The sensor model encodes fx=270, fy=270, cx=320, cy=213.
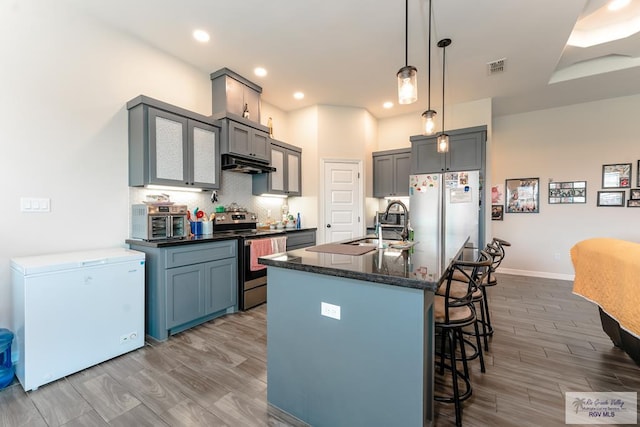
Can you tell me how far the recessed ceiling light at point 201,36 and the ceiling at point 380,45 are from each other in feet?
0.20

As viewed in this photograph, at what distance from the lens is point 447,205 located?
439 cm

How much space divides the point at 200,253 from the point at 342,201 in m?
2.80

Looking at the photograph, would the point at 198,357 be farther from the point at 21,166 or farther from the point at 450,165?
the point at 450,165

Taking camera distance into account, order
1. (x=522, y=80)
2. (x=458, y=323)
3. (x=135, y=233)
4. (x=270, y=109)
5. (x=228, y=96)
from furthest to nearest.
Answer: (x=270, y=109)
(x=522, y=80)
(x=228, y=96)
(x=135, y=233)
(x=458, y=323)

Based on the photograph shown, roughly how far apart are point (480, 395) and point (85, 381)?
9.14 ft

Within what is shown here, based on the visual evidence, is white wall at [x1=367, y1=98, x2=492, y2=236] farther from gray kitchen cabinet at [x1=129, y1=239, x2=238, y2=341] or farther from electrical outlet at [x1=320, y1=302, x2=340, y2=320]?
electrical outlet at [x1=320, y1=302, x2=340, y2=320]

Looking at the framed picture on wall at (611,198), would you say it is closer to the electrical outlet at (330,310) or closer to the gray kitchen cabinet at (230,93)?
the electrical outlet at (330,310)

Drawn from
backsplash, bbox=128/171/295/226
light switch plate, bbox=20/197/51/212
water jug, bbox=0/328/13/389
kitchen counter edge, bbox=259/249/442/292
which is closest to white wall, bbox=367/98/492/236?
backsplash, bbox=128/171/295/226

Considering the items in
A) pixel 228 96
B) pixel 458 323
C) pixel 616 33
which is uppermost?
pixel 616 33

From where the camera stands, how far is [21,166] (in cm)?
222

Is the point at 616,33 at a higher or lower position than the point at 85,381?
higher

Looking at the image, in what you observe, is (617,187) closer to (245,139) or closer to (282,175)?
(282,175)

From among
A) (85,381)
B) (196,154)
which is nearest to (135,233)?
(196,154)
